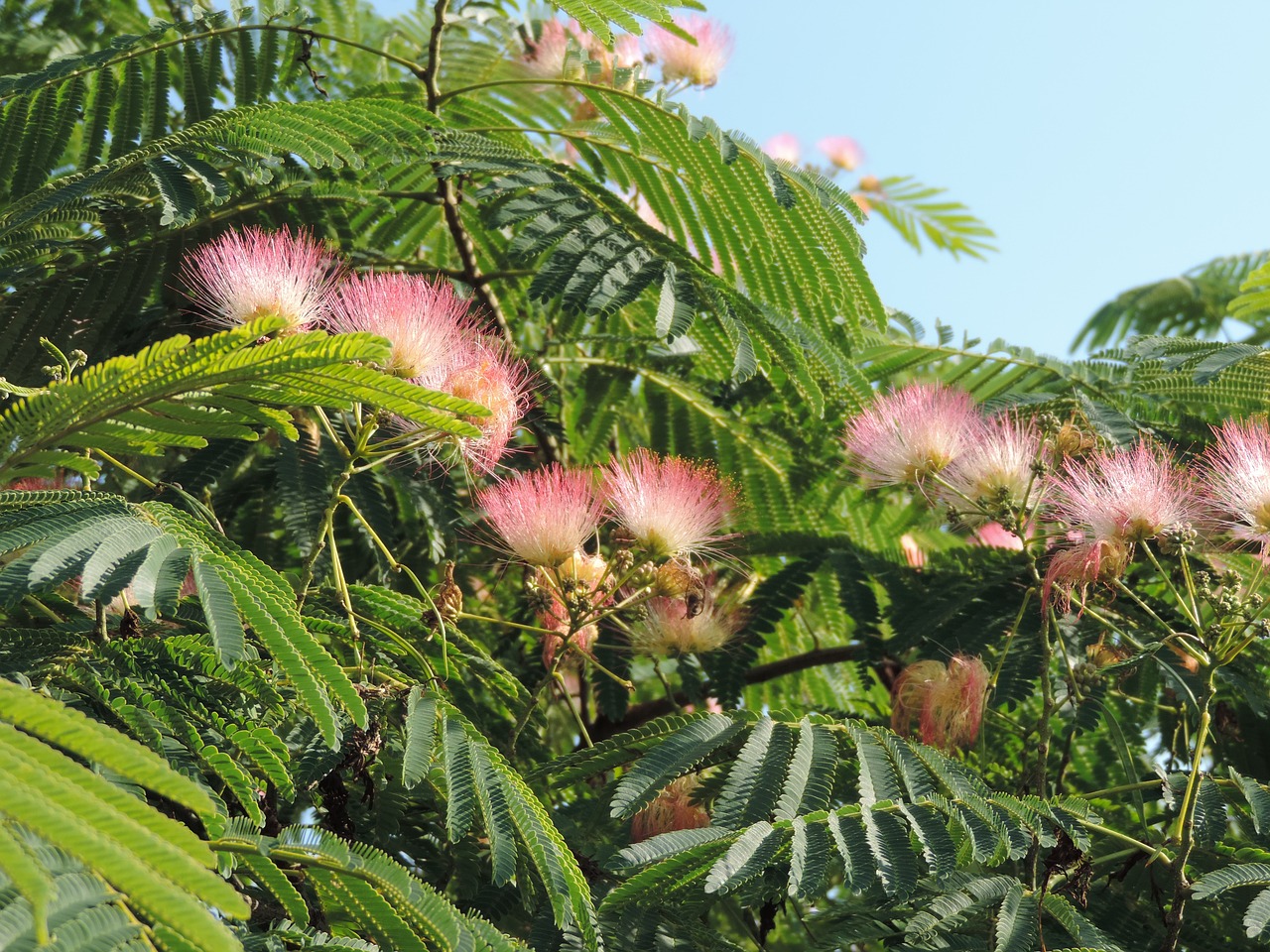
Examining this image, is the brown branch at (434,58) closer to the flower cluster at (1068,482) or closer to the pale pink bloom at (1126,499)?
the flower cluster at (1068,482)

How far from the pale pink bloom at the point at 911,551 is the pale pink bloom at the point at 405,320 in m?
1.46

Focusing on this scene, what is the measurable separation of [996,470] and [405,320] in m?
1.30

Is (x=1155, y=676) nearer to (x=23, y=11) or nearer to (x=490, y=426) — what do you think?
(x=490, y=426)

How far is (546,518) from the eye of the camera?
9.19 ft

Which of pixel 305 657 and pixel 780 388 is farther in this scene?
pixel 780 388

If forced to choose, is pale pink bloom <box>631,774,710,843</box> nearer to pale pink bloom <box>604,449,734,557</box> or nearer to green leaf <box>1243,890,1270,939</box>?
pale pink bloom <box>604,449,734,557</box>

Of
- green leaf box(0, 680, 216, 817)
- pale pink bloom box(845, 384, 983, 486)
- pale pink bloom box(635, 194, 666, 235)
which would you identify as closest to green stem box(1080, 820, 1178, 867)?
pale pink bloom box(845, 384, 983, 486)

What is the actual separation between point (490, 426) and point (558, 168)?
2.99 ft

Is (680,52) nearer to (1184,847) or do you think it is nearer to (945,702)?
(945,702)

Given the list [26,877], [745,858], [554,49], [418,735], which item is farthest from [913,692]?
[554,49]

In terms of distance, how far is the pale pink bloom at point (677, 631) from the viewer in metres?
3.24

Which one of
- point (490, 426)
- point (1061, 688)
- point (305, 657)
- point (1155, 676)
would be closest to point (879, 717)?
point (1061, 688)

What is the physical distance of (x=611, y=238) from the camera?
10.5ft

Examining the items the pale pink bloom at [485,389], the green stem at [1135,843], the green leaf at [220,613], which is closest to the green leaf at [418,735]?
the green leaf at [220,613]
